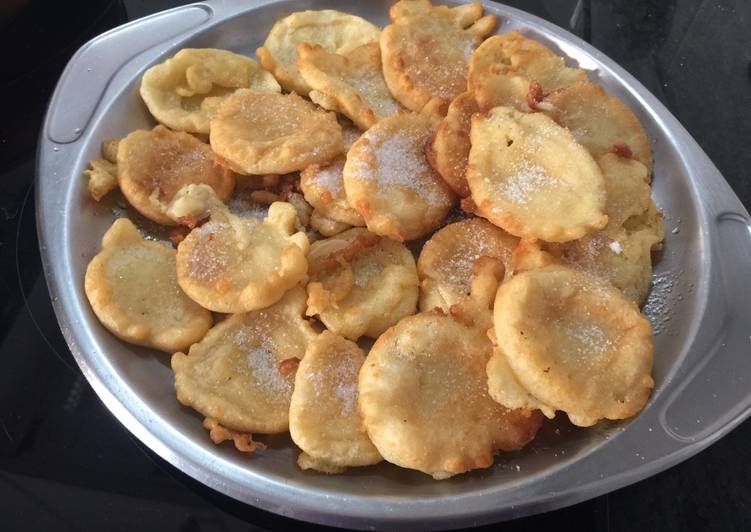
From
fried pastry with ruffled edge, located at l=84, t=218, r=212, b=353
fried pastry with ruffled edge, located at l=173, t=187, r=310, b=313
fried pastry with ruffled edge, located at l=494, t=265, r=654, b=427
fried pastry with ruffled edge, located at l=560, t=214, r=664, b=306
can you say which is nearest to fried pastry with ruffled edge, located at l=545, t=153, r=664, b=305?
fried pastry with ruffled edge, located at l=560, t=214, r=664, b=306

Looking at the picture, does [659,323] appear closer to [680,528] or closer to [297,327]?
[680,528]

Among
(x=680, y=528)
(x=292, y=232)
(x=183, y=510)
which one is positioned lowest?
(x=680, y=528)

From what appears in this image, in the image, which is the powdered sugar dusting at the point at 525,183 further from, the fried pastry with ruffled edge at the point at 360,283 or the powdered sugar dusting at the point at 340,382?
the powdered sugar dusting at the point at 340,382

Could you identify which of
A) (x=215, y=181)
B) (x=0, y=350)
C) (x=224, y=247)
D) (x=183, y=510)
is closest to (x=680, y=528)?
(x=183, y=510)

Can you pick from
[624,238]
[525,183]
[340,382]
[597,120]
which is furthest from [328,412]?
[597,120]

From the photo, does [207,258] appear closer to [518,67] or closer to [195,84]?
[195,84]
